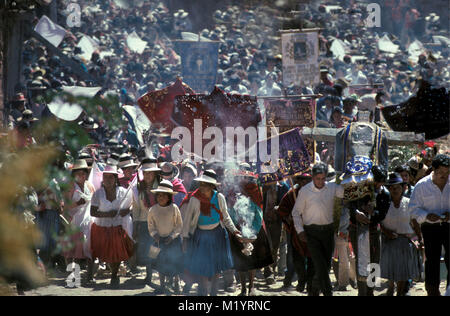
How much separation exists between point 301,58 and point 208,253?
23.2 feet

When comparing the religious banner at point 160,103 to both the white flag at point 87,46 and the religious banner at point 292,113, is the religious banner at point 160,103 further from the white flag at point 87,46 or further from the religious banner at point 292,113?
the white flag at point 87,46

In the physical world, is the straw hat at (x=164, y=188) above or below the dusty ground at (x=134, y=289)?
above

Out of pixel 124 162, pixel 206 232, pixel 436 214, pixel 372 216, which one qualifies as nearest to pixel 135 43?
pixel 124 162

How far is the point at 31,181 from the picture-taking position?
2602mm

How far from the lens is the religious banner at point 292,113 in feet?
34.8

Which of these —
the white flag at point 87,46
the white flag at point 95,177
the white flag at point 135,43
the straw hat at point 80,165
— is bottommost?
the white flag at point 95,177

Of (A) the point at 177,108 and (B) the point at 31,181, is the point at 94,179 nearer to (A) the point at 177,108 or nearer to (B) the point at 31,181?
(A) the point at 177,108

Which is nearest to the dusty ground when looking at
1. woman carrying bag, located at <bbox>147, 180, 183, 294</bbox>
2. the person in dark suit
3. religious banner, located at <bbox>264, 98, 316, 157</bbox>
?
woman carrying bag, located at <bbox>147, 180, 183, 294</bbox>

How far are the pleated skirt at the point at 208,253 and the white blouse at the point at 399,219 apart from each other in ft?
6.03

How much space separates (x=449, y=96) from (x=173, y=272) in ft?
13.6

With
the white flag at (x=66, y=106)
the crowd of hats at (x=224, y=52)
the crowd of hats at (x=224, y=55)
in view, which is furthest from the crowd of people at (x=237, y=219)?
the crowd of hats at (x=224, y=52)

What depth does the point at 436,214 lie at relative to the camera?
7.82 m
